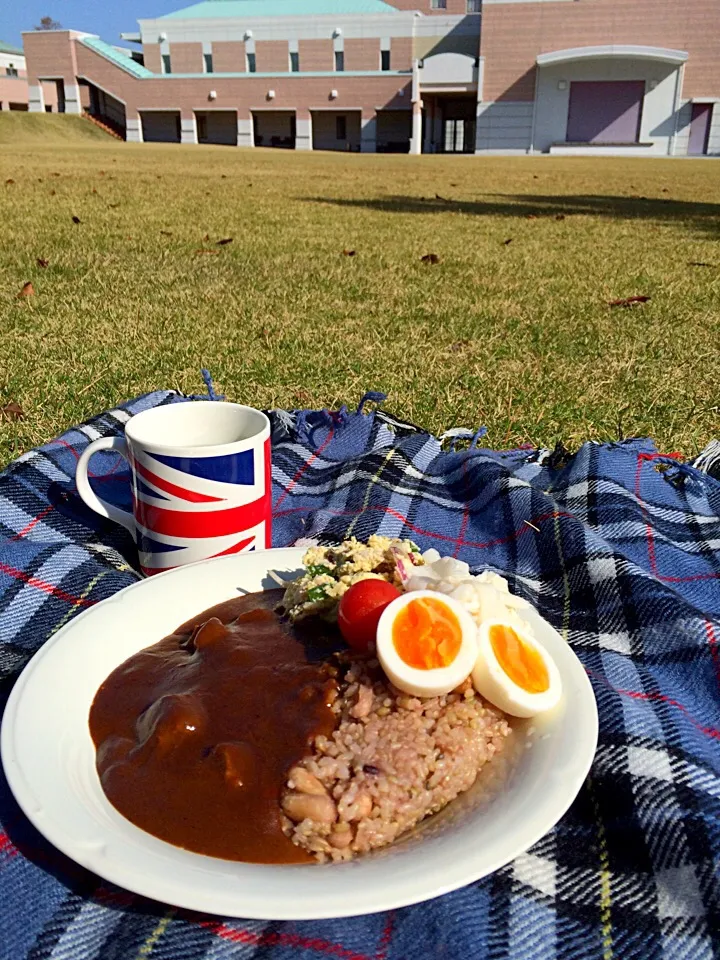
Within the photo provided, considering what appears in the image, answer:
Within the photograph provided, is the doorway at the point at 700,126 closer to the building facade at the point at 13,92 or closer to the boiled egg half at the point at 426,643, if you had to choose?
the building facade at the point at 13,92

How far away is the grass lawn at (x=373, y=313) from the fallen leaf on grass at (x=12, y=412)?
44 mm

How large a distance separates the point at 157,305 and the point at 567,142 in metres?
49.2

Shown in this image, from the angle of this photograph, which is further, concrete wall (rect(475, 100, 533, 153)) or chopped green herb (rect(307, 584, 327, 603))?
concrete wall (rect(475, 100, 533, 153))

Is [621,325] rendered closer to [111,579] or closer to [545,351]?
[545,351]

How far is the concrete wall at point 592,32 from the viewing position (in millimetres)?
46688

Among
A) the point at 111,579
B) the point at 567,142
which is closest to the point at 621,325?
the point at 111,579

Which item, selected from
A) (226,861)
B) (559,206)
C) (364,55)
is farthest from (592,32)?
(226,861)

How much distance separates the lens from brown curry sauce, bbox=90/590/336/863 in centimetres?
130

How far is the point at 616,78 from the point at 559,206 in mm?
42177

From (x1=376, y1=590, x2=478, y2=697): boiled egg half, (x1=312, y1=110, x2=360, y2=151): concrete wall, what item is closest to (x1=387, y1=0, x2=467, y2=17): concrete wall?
(x1=312, y1=110, x2=360, y2=151): concrete wall

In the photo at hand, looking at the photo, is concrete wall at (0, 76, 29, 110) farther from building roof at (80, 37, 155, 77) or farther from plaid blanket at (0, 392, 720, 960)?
plaid blanket at (0, 392, 720, 960)

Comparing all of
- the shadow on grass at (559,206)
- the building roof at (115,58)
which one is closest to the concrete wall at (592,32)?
the building roof at (115,58)

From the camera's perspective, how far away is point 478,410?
12.8ft

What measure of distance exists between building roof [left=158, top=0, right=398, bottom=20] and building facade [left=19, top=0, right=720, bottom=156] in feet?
0.47
